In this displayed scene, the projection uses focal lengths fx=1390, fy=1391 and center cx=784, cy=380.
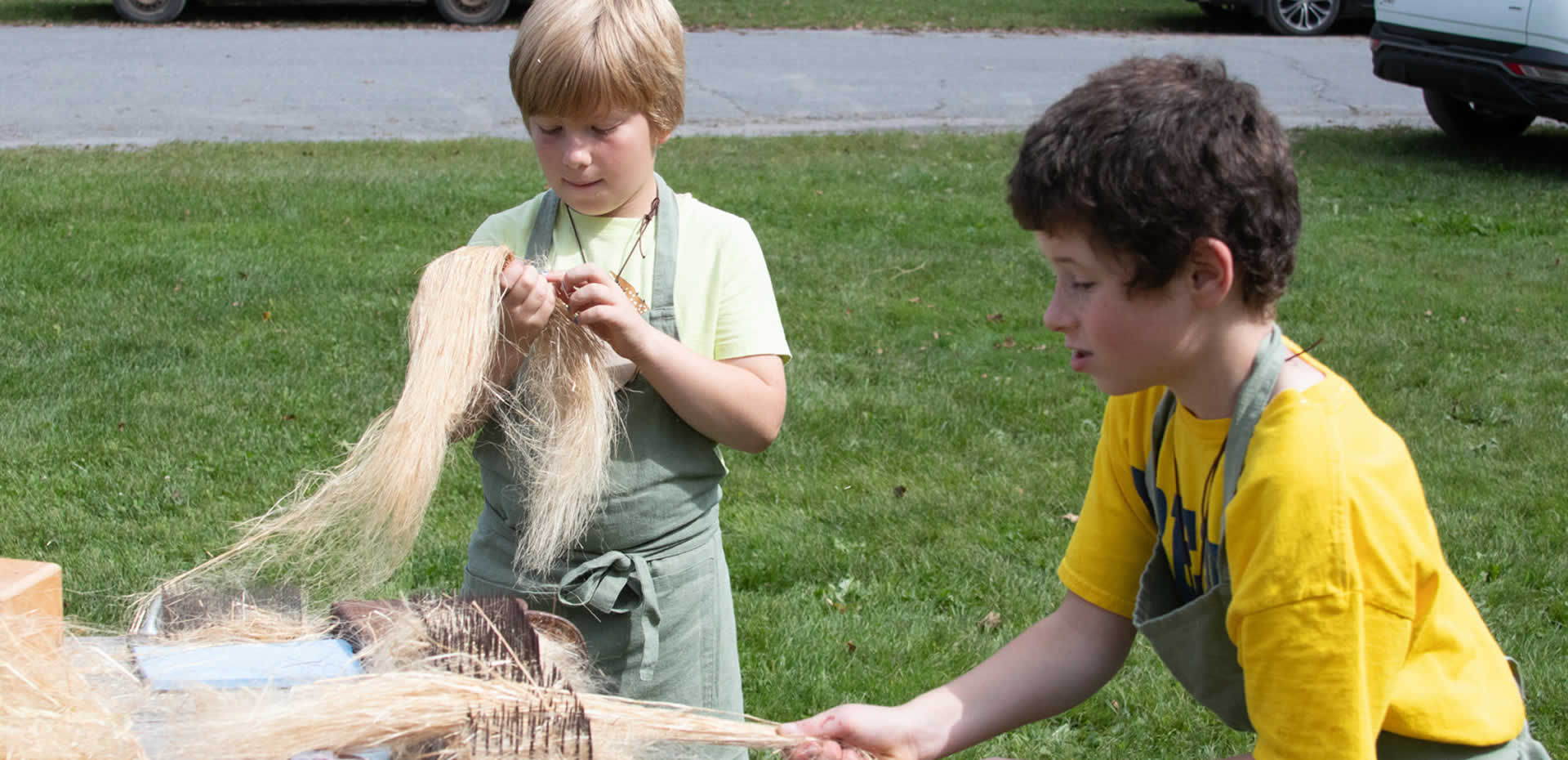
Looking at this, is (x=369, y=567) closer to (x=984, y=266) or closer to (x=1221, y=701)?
(x=1221, y=701)

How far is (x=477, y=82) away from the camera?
39.9 feet

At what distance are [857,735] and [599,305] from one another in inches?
28.9

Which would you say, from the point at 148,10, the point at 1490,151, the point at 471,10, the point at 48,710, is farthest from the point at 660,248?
the point at 148,10

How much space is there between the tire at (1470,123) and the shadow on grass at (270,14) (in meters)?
9.41

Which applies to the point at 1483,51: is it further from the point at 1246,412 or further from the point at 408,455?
the point at 408,455

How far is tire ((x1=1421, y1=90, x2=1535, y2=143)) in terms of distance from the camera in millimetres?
10906

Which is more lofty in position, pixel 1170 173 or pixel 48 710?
pixel 1170 173

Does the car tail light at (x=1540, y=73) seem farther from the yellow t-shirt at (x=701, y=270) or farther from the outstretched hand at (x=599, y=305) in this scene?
the outstretched hand at (x=599, y=305)

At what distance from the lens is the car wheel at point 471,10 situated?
1518 cm

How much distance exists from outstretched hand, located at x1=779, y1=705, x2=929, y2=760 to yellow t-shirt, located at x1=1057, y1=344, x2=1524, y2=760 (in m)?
0.46

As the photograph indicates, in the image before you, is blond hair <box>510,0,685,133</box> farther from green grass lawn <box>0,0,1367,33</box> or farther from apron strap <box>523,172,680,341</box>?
green grass lawn <box>0,0,1367,33</box>

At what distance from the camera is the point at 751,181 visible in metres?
8.79

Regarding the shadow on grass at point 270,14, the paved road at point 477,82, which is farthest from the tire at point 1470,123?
the shadow on grass at point 270,14

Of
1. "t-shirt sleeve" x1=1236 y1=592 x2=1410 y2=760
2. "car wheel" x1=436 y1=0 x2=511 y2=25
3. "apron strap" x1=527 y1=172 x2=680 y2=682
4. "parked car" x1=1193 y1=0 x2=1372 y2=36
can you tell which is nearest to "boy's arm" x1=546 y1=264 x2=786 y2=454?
"apron strap" x1=527 y1=172 x2=680 y2=682
